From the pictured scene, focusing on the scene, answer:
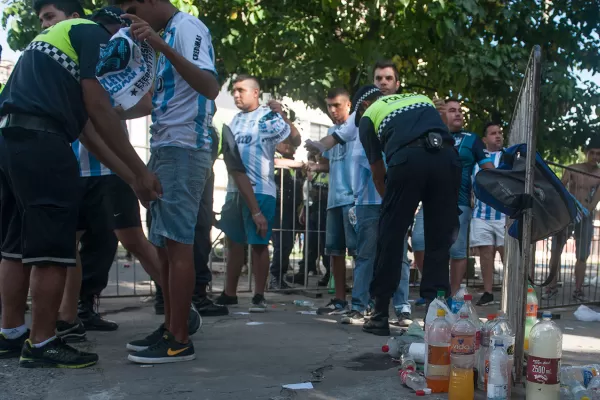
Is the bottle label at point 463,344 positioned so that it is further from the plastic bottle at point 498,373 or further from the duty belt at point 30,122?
the duty belt at point 30,122

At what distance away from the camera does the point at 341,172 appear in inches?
264

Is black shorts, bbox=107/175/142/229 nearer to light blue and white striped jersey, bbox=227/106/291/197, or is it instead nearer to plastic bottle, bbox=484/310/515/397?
light blue and white striped jersey, bbox=227/106/291/197

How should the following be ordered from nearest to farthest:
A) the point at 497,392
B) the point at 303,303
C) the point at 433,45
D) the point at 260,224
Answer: the point at 497,392, the point at 260,224, the point at 303,303, the point at 433,45

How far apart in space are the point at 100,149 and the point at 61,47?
0.72 metres

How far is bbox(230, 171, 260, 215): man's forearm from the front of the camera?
671cm

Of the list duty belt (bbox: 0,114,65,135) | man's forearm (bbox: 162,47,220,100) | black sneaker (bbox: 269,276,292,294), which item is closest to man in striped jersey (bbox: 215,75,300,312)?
black sneaker (bbox: 269,276,292,294)

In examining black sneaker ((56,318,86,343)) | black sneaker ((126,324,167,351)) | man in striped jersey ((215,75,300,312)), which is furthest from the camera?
man in striped jersey ((215,75,300,312))

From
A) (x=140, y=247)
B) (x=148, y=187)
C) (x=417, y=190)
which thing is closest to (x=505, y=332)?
(x=417, y=190)

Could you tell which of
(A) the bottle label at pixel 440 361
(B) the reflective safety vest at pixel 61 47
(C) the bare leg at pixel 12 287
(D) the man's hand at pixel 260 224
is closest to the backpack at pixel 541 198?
(A) the bottle label at pixel 440 361

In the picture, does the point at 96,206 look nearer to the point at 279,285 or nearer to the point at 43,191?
the point at 43,191

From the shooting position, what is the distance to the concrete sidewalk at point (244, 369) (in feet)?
11.7

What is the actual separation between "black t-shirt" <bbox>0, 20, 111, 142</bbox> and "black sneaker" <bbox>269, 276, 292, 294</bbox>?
4.80 m

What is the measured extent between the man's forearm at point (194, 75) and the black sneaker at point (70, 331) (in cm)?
198

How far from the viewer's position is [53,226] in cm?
396
